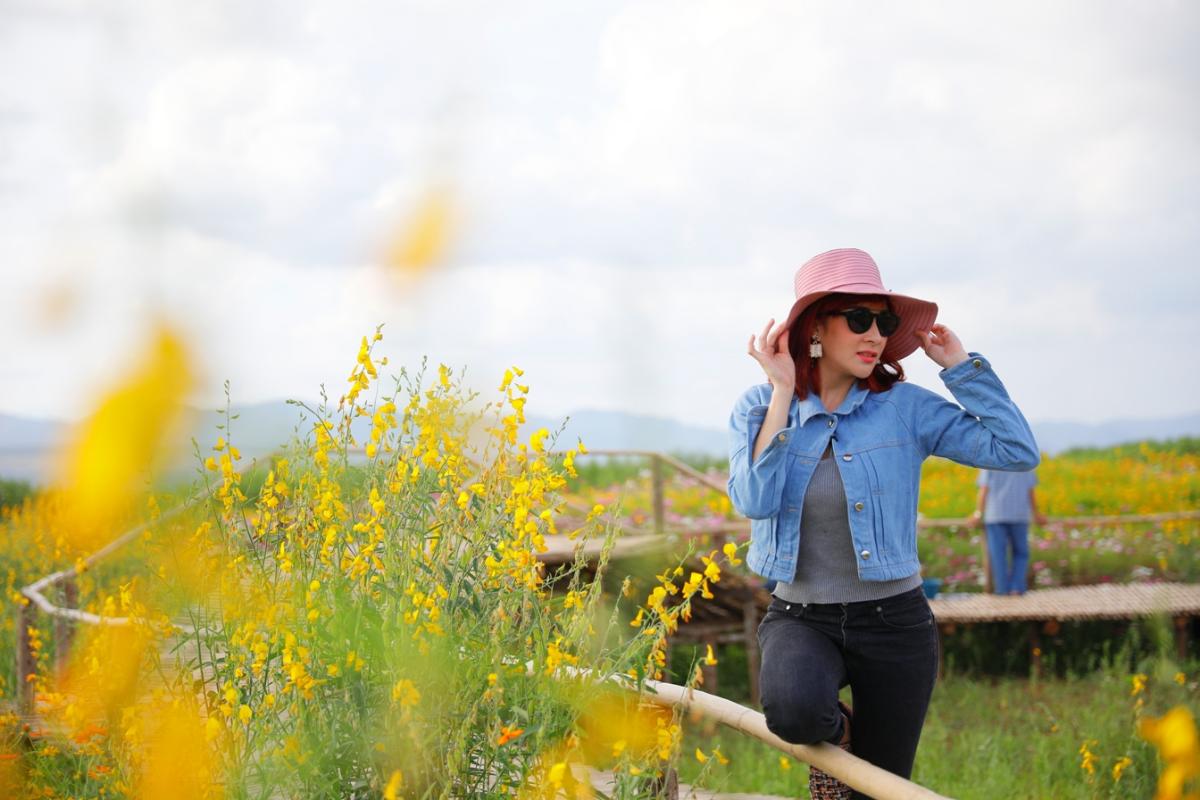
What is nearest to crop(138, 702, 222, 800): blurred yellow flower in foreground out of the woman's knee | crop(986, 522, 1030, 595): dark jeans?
the woman's knee

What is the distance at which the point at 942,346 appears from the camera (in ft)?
9.37

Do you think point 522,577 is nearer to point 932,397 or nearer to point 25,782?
point 932,397

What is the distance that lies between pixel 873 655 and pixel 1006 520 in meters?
6.31

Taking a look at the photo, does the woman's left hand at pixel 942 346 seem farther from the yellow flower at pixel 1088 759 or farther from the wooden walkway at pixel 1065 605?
the wooden walkway at pixel 1065 605

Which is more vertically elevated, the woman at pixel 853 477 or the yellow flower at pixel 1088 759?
the woman at pixel 853 477

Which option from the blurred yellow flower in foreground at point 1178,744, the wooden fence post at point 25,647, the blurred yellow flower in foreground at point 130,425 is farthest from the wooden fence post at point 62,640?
the blurred yellow flower in foreground at point 1178,744

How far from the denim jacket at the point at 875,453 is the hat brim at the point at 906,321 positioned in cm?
11

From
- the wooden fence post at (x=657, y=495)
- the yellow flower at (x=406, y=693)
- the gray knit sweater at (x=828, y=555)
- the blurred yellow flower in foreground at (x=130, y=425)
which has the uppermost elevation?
the blurred yellow flower in foreground at (x=130, y=425)

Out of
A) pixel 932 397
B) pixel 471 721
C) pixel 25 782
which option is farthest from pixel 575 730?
pixel 25 782

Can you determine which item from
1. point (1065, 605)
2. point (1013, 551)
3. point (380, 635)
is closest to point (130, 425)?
point (380, 635)

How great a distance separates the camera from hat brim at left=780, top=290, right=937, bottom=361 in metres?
2.83

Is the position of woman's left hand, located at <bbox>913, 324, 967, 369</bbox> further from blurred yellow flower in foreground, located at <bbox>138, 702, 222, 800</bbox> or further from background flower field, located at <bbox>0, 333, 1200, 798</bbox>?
blurred yellow flower in foreground, located at <bbox>138, 702, 222, 800</bbox>

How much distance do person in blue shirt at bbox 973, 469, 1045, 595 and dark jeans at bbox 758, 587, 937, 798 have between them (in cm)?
606

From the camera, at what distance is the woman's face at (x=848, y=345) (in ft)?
8.96
